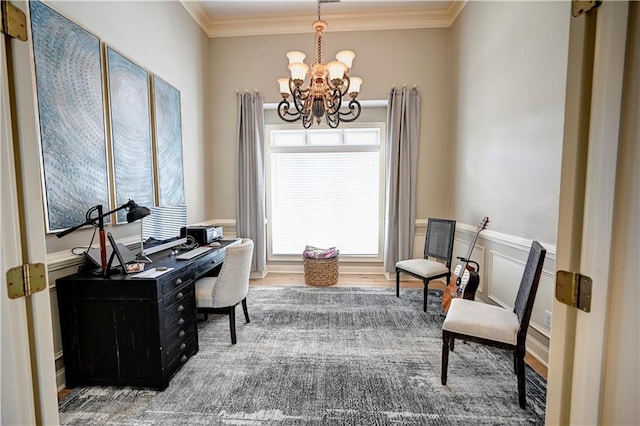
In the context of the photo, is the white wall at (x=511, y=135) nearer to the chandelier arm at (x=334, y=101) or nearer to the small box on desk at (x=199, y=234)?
the chandelier arm at (x=334, y=101)

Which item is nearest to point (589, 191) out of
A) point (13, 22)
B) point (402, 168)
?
point (13, 22)

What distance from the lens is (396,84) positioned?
3.95 metres

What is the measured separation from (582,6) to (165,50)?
3522 millimetres

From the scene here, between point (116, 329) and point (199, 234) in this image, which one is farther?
point (199, 234)

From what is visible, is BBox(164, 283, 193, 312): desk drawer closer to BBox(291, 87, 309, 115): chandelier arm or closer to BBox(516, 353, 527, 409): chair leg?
BBox(291, 87, 309, 115): chandelier arm

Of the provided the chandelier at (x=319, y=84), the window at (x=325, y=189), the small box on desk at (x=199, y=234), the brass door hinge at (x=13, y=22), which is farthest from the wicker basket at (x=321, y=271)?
the brass door hinge at (x=13, y=22)

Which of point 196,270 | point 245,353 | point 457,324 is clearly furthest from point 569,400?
point 196,270

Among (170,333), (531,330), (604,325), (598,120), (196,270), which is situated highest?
(598,120)

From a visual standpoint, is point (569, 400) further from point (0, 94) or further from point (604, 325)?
point (0, 94)

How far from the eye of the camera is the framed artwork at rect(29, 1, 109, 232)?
174 centimetres

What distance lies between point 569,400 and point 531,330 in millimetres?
1809

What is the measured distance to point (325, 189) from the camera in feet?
14.5

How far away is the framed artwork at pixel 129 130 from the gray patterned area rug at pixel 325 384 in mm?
1393

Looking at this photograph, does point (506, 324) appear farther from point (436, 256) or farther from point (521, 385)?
point (436, 256)
